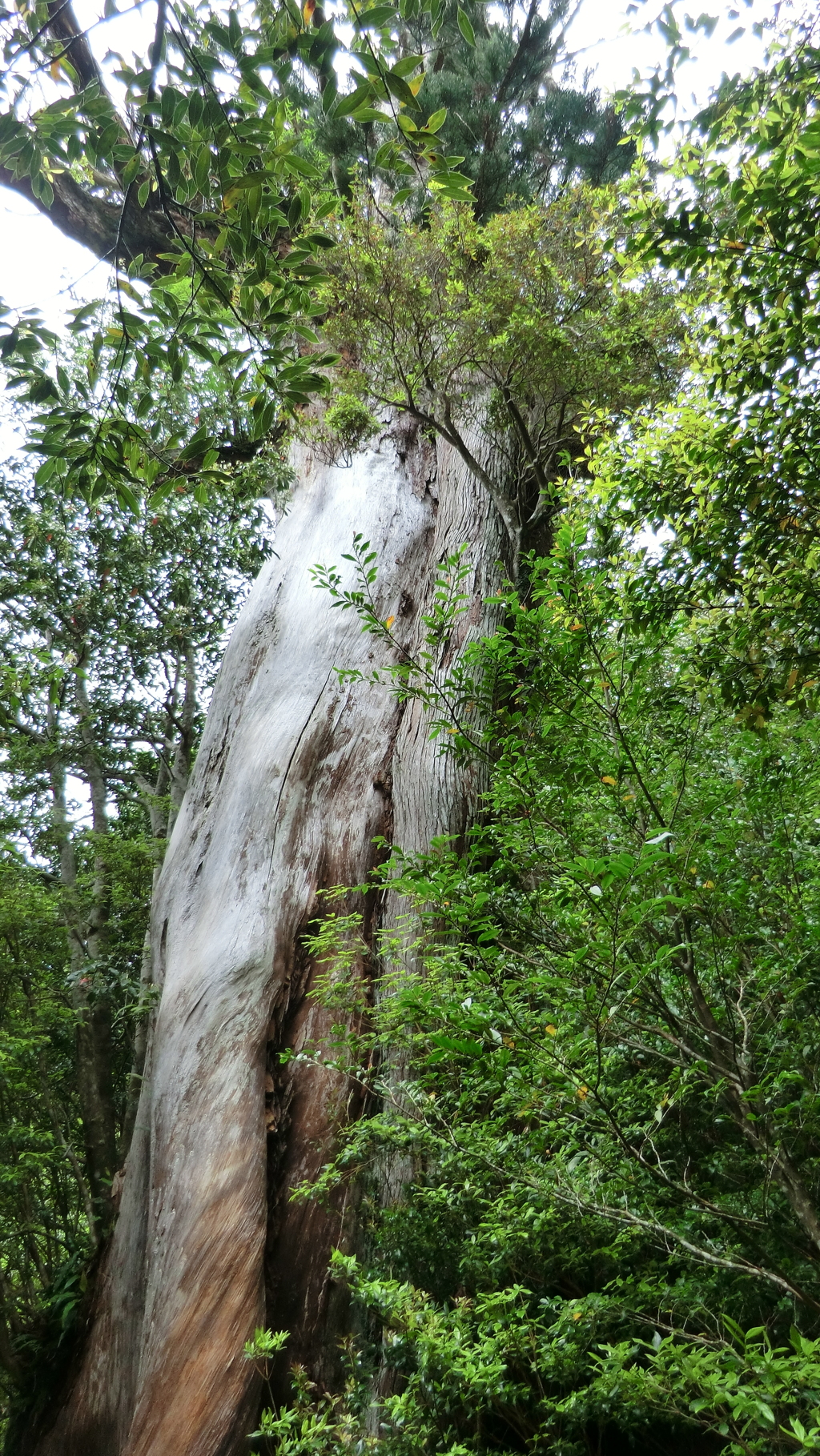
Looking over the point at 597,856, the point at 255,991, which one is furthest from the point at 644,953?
the point at 255,991

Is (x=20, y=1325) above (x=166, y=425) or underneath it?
underneath

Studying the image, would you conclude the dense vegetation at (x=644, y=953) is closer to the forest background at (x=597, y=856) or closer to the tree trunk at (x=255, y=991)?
the forest background at (x=597, y=856)

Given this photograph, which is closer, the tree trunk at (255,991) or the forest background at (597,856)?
the forest background at (597,856)

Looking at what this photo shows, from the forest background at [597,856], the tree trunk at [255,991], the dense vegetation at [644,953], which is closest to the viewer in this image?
the forest background at [597,856]

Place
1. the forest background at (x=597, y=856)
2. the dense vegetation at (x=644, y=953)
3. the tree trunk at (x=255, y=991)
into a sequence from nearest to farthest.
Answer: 1. the forest background at (x=597, y=856)
2. the dense vegetation at (x=644, y=953)
3. the tree trunk at (x=255, y=991)

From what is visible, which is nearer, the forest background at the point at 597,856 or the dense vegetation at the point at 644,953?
the forest background at the point at 597,856

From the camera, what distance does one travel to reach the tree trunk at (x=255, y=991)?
11.9 ft

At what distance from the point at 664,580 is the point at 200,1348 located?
348 centimetres

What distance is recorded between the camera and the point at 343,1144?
3898mm

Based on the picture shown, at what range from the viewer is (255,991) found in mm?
4395

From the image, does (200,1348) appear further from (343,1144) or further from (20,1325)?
(20,1325)

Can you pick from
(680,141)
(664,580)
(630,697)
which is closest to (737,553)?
(664,580)

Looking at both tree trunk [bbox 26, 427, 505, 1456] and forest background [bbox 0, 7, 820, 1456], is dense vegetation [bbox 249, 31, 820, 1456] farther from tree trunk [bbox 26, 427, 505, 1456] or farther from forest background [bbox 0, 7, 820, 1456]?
tree trunk [bbox 26, 427, 505, 1456]

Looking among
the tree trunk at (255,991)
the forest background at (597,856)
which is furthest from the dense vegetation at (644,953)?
the tree trunk at (255,991)
